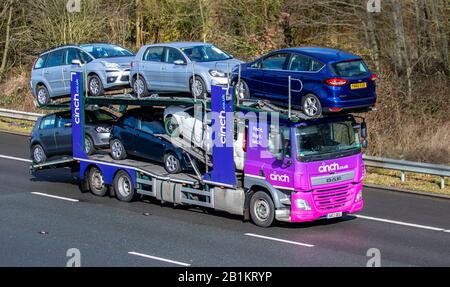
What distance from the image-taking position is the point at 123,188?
778 inches

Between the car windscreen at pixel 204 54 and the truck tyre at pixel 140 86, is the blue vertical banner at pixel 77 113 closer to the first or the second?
the truck tyre at pixel 140 86

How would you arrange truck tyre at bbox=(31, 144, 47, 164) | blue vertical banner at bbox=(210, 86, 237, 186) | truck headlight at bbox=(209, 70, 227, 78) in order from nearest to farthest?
blue vertical banner at bbox=(210, 86, 237, 186) → truck headlight at bbox=(209, 70, 227, 78) → truck tyre at bbox=(31, 144, 47, 164)

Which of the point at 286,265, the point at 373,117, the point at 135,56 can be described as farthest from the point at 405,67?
the point at 286,265

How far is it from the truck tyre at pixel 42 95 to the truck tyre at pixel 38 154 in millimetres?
2120

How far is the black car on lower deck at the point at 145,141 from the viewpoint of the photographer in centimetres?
1862

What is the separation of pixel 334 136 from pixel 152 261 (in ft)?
14.9

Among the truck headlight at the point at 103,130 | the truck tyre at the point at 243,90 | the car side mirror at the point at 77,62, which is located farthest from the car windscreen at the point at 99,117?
the truck tyre at the point at 243,90

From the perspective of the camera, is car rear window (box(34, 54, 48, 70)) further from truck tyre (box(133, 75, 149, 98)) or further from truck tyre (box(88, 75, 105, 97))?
truck tyre (box(133, 75, 149, 98))

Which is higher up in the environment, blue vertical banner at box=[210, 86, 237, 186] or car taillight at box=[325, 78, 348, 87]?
car taillight at box=[325, 78, 348, 87]

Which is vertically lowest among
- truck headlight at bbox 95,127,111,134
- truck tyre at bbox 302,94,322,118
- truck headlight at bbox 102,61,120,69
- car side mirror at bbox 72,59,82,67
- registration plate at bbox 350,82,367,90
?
truck headlight at bbox 95,127,111,134

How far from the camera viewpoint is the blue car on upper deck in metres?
17.0

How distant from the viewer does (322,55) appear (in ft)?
57.6

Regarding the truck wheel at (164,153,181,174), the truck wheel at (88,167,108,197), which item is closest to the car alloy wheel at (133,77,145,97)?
the truck wheel at (88,167,108,197)
